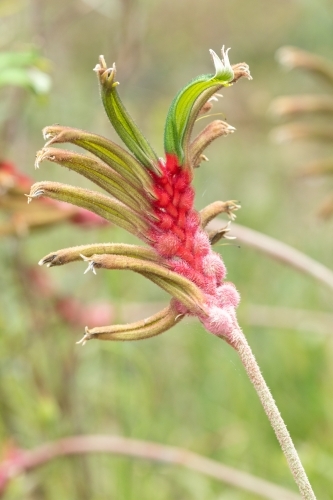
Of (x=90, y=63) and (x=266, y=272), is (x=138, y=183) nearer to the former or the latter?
(x=266, y=272)

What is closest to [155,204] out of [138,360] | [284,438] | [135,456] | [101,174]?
[101,174]

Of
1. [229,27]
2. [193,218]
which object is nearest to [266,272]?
[193,218]

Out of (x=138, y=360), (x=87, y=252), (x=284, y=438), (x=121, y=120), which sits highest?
(x=138, y=360)

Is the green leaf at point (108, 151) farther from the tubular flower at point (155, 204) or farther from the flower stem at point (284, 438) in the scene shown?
the flower stem at point (284, 438)

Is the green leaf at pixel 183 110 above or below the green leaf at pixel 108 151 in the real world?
above

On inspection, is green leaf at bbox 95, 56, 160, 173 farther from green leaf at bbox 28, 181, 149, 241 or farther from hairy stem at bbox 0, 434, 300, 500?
hairy stem at bbox 0, 434, 300, 500

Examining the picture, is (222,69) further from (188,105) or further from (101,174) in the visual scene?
(101,174)

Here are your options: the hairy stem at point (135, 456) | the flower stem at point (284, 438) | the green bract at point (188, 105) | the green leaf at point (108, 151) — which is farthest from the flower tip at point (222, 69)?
the hairy stem at point (135, 456)

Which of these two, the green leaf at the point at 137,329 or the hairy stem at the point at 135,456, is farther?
the hairy stem at the point at 135,456
